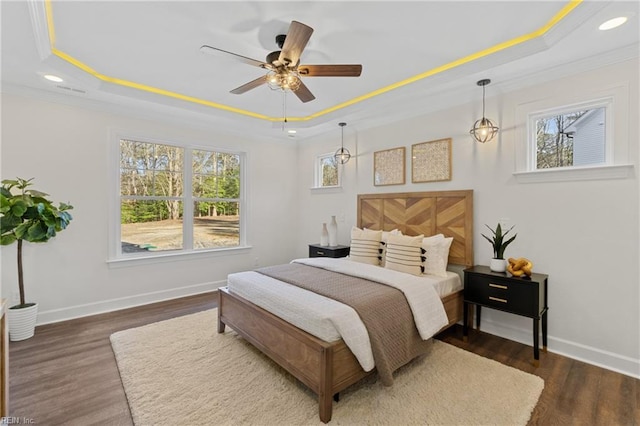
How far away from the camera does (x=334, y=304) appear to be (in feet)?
7.09

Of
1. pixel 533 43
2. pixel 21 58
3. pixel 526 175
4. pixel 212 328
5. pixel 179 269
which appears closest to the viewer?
pixel 533 43

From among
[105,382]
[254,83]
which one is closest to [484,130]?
[254,83]

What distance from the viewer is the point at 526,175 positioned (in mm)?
2926

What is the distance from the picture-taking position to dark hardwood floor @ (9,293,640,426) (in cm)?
190

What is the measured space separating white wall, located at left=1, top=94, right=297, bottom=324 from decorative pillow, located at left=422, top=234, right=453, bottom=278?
3.37 m

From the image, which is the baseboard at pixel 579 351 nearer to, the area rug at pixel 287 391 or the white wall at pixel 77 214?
the area rug at pixel 287 391

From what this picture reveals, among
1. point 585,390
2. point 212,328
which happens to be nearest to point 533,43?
point 585,390

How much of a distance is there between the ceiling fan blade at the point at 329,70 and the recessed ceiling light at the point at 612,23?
5.84ft

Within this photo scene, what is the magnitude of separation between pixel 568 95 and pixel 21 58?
16.5 ft

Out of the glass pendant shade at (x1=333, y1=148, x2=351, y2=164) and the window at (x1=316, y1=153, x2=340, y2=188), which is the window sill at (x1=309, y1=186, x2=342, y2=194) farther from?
the glass pendant shade at (x1=333, y1=148, x2=351, y2=164)

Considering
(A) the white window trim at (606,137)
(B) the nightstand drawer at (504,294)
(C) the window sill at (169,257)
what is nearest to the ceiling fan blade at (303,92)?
(A) the white window trim at (606,137)

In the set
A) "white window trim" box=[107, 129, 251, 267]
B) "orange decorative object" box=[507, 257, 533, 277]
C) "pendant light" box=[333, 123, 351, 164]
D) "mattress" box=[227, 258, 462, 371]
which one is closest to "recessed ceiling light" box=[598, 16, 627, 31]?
"orange decorative object" box=[507, 257, 533, 277]

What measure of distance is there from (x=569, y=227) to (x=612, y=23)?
5.36ft

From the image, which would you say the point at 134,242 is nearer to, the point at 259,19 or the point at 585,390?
the point at 259,19
